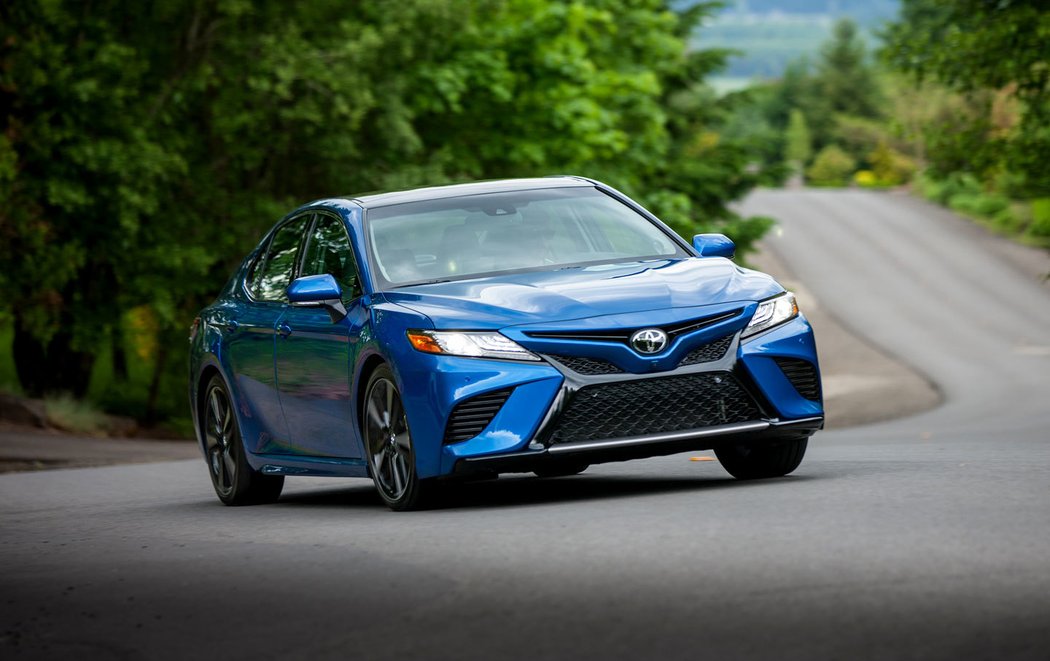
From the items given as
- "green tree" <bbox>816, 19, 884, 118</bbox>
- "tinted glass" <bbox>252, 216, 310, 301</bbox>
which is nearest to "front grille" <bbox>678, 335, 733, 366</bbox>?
"tinted glass" <bbox>252, 216, 310, 301</bbox>

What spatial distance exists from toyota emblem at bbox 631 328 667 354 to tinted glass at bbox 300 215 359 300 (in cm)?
167

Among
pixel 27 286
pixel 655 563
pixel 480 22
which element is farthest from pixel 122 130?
pixel 655 563

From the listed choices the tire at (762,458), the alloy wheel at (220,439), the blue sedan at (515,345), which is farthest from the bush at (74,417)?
the tire at (762,458)

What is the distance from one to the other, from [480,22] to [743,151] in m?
8.25

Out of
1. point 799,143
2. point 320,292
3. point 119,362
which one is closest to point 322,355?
point 320,292

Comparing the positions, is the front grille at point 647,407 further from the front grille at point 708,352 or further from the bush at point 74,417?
the bush at point 74,417

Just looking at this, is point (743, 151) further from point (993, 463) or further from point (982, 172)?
point (993, 463)

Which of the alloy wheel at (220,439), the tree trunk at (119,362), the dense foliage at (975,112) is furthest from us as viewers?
the tree trunk at (119,362)

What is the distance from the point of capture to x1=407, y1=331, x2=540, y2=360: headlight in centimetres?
880

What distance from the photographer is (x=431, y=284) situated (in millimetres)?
9594

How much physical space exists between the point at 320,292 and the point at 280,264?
1.59m

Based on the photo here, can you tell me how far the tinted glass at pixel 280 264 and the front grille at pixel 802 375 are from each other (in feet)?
9.71

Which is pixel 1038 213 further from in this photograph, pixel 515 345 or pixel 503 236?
pixel 515 345

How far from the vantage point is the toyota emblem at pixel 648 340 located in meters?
8.83
